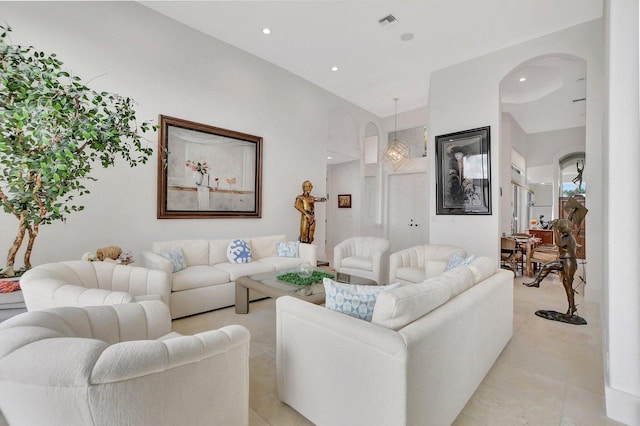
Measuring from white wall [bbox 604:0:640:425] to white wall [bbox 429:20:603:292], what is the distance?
2.69 metres

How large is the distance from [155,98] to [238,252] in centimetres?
233

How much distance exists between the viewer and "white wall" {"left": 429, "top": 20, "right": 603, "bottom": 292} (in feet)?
12.1

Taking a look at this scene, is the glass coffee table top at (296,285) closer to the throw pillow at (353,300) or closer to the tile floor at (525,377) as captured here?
the tile floor at (525,377)

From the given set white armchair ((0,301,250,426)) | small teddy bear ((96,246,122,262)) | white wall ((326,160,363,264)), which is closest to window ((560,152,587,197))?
white wall ((326,160,363,264))

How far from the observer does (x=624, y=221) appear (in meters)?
1.59

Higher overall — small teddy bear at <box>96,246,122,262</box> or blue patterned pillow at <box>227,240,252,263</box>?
small teddy bear at <box>96,246,122,262</box>

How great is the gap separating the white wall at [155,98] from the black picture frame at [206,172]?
14cm

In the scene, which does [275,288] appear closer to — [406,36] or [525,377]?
[525,377]

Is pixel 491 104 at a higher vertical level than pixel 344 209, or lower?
higher

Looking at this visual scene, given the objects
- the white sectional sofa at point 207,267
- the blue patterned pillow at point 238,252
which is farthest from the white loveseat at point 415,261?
the blue patterned pillow at point 238,252

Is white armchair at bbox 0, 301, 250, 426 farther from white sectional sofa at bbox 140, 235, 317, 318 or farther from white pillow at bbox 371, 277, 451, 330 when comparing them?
white sectional sofa at bbox 140, 235, 317, 318

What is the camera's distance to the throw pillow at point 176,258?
3.26m

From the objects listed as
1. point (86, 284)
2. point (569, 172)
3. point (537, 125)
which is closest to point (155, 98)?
point (86, 284)

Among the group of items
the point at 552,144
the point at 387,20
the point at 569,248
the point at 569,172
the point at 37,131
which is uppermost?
the point at 387,20
